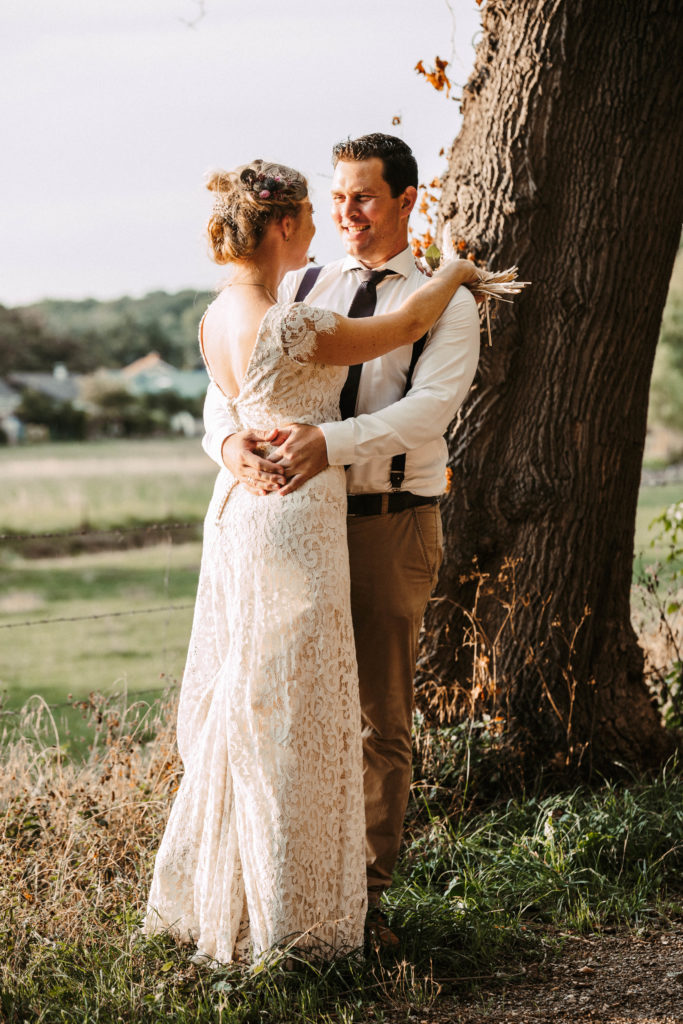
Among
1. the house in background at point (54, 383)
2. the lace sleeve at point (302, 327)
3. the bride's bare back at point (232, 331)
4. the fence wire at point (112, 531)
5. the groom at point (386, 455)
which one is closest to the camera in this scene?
the lace sleeve at point (302, 327)

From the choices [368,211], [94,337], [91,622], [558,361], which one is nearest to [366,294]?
[368,211]

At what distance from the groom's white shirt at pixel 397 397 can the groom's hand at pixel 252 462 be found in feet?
0.26

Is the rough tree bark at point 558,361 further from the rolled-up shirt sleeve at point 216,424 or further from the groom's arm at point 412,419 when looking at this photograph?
the rolled-up shirt sleeve at point 216,424

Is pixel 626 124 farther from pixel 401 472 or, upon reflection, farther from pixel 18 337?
pixel 18 337

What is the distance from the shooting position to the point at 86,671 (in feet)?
68.4

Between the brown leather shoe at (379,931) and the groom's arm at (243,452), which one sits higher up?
the groom's arm at (243,452)

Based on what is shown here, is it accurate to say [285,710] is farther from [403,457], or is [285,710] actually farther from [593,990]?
[593,990]

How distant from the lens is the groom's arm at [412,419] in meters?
2.86

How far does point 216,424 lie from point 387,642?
33.4 inches

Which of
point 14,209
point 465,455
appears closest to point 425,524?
point 465,455

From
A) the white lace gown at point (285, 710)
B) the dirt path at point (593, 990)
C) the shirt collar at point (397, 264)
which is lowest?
the dirt path at point (593, 990)

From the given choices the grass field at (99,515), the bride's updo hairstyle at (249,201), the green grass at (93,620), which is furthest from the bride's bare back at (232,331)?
the grass field at (99,515)

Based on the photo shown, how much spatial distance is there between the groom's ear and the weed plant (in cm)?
220

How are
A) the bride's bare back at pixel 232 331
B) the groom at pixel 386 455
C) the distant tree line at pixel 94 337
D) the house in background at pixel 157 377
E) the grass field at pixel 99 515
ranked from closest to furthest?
the bride's bare back at pixel 232 331
the groom at pixel 386 455
the grass field at pixel 99 515
the house in background at pixel 157 377
the distant tree line at pixel 94 337
